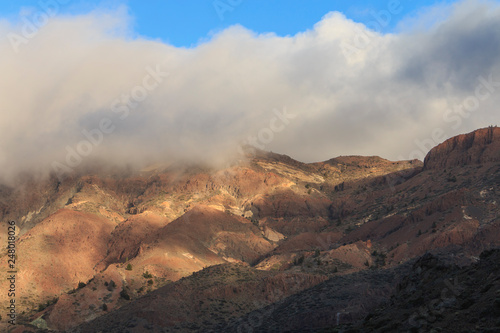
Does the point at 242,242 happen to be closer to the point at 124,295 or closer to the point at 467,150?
the point at 124,295

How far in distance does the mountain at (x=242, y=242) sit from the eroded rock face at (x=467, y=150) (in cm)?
41

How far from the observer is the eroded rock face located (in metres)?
147

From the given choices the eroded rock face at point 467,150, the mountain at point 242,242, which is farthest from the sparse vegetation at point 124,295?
the eroded rock face at point 467,150

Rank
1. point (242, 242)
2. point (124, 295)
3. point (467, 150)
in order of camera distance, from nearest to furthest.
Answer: point (124, 295) → point (242, 242) → point (467, 150)

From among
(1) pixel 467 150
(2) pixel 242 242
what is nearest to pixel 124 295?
(2) pixel 242 242

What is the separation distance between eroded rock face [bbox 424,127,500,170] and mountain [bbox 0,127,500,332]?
41cm

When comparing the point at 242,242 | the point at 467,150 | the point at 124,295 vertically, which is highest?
the point at 467,150

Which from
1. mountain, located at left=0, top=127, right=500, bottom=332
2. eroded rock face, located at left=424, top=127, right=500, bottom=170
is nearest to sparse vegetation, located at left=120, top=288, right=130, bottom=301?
mountain, located at left=0, top=127, right=500, bottom=332

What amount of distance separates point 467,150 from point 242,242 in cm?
6741

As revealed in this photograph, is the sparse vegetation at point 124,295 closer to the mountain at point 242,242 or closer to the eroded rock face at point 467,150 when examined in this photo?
the mountain at point 242,242

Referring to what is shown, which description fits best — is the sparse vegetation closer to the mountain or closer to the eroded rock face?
the mountain

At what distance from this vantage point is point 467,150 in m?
157

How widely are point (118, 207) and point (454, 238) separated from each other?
115922 millimetres

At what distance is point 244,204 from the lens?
18612cm
